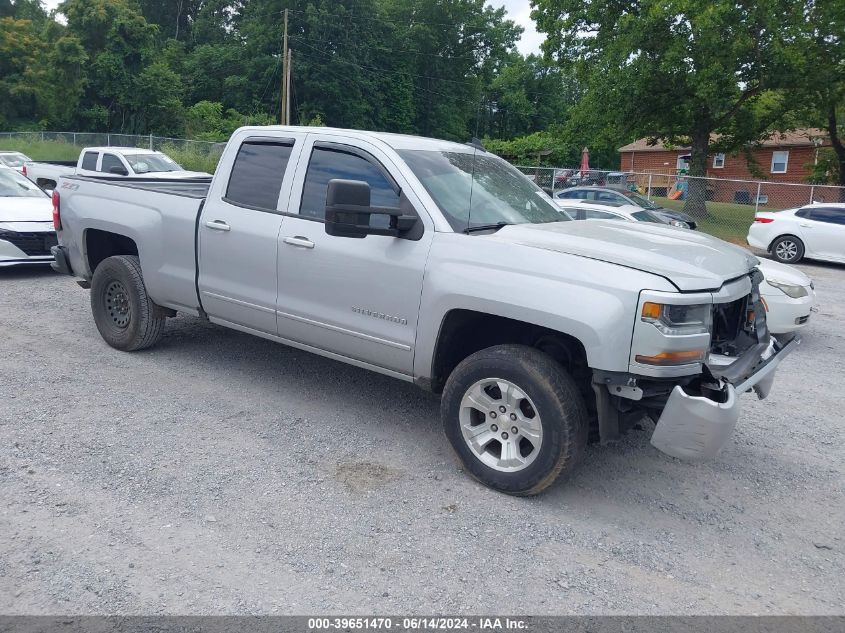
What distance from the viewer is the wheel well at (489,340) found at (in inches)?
175

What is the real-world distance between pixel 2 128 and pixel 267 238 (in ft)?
161

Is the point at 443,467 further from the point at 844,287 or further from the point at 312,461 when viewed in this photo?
the point at 844,287

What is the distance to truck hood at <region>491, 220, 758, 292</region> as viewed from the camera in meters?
4.10

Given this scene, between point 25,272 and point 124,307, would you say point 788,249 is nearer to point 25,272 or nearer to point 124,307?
point 124,307

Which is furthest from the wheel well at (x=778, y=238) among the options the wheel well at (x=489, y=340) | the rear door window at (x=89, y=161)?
the rear door window at (x=89, y=161)

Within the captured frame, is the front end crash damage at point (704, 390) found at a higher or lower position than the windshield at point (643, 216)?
lower

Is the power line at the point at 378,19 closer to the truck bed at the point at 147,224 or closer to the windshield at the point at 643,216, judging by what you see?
the windshield at the point at 643,216

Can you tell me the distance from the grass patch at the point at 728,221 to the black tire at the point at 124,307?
1918 centimetres

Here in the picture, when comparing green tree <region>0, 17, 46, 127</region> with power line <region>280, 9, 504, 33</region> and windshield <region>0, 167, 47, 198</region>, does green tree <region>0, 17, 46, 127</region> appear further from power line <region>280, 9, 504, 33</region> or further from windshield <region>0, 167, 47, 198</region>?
windshield <region>0, 167, 47, 198</region>

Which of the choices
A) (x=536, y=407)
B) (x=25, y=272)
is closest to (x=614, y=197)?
(x=25, y=272)

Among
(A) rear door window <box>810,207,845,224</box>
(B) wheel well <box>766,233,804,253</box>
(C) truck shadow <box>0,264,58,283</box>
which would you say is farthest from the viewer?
(B) wheel well <box>766,233,804,253</box>

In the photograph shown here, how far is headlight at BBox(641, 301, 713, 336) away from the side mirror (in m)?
1.59

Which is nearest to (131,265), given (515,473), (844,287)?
(515,473)

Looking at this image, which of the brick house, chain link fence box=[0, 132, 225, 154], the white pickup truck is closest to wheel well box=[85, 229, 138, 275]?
the white pickup truck
